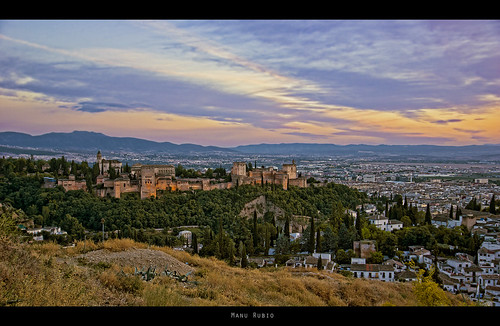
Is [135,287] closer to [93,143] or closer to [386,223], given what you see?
[93,143]

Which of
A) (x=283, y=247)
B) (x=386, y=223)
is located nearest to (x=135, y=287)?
(x=283, y=247)

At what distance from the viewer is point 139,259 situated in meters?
4.29

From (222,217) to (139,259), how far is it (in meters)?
14.1

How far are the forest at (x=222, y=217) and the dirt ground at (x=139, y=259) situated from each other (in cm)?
643

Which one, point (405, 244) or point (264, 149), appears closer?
point (264, 149)

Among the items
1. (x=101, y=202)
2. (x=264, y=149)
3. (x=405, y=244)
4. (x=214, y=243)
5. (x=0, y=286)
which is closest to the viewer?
(x=0, y=286)

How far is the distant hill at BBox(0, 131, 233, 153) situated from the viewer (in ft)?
12.1

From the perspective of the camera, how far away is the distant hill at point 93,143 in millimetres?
3684

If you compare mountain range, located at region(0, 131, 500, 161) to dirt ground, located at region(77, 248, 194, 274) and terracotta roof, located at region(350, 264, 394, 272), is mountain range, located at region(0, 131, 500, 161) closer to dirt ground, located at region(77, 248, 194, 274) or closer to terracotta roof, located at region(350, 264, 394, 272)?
dirt ground, located at region(77, 248, 194, 274)

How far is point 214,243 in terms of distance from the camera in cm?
1234

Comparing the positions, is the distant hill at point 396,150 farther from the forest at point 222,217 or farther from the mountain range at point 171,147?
the forest at point 222,217

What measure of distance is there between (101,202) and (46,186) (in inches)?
133
